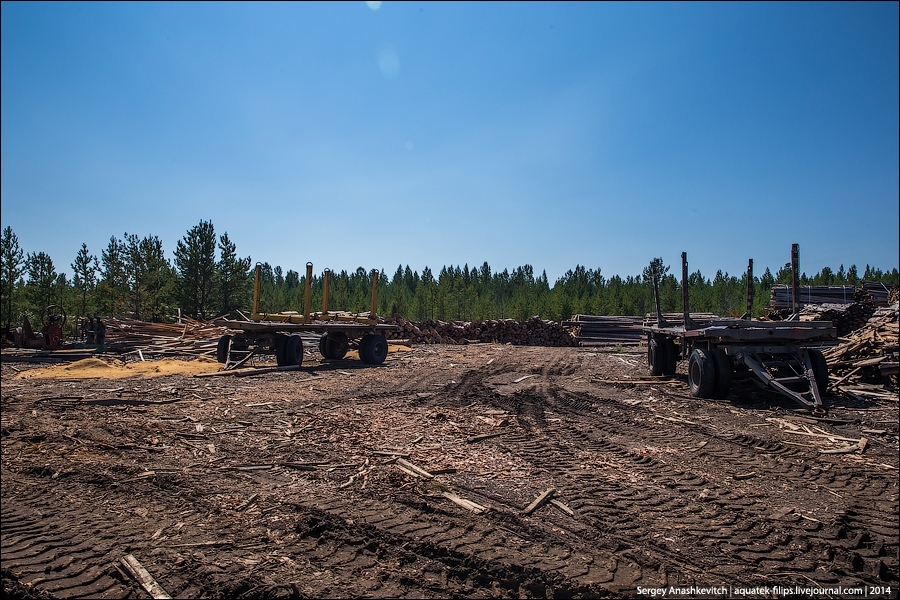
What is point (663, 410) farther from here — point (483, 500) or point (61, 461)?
point (61, 461)

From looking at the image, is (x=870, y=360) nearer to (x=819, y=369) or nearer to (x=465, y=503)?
(x=819, y=369)

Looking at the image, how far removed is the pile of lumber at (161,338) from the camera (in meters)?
19.4

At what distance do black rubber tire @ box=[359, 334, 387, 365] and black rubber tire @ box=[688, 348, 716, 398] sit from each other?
406 inches

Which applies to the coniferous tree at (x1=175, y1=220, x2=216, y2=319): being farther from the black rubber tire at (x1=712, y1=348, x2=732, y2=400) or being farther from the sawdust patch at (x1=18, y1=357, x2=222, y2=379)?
the black rubber tire at (x1=712, y1=348, x2=732, y2=400)

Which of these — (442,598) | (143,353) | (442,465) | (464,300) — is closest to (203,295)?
(143,353)

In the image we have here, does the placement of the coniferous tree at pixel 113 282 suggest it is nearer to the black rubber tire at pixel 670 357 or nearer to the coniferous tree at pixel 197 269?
the coniferous tree at pixel 197 269

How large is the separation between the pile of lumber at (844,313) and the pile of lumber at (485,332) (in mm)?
14644

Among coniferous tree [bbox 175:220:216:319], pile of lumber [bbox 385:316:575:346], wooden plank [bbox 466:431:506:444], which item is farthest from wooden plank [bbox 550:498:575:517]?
coniferous tree [bbox 175:220:216:319]

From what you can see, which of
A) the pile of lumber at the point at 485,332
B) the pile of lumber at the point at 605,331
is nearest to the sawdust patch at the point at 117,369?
the pile of lumber at the point at 485,332

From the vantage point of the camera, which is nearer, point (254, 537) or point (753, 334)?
point (254, 537)

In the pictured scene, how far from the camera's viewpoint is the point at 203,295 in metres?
35.9

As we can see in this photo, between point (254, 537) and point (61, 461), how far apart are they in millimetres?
3821

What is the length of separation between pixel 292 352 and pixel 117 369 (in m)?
5.32

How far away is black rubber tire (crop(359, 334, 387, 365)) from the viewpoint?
17594 mm
